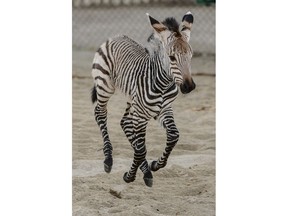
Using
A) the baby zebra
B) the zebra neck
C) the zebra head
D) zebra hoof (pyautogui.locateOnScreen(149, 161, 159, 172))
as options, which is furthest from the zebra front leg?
the zebra head

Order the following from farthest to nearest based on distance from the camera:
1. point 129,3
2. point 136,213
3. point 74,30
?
point 129,3, point 74,30, point 136,213

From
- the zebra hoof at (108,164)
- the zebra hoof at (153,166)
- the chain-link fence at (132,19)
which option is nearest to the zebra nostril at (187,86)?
Answer: the chain-link fence at (132,19)

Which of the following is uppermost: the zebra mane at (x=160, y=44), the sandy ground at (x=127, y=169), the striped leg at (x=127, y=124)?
the zebra mane at (x=160, y=44)

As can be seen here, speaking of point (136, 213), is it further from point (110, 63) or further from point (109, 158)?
point (110, 63)

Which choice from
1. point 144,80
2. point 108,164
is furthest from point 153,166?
point 144,80

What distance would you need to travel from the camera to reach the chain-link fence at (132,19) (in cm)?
416

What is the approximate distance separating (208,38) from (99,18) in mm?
616

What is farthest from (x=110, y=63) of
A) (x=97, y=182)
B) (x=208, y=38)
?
(x=208, y=38)

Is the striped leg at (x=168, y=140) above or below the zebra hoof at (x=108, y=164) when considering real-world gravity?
above

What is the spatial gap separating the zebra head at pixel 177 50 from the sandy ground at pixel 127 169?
15 cm

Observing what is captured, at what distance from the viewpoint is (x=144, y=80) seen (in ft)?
13.0

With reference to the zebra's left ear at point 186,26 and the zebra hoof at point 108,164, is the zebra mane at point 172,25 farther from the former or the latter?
the zebra hoof at point 108,164

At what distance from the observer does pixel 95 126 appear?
4121 mm

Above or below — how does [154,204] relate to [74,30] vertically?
below
